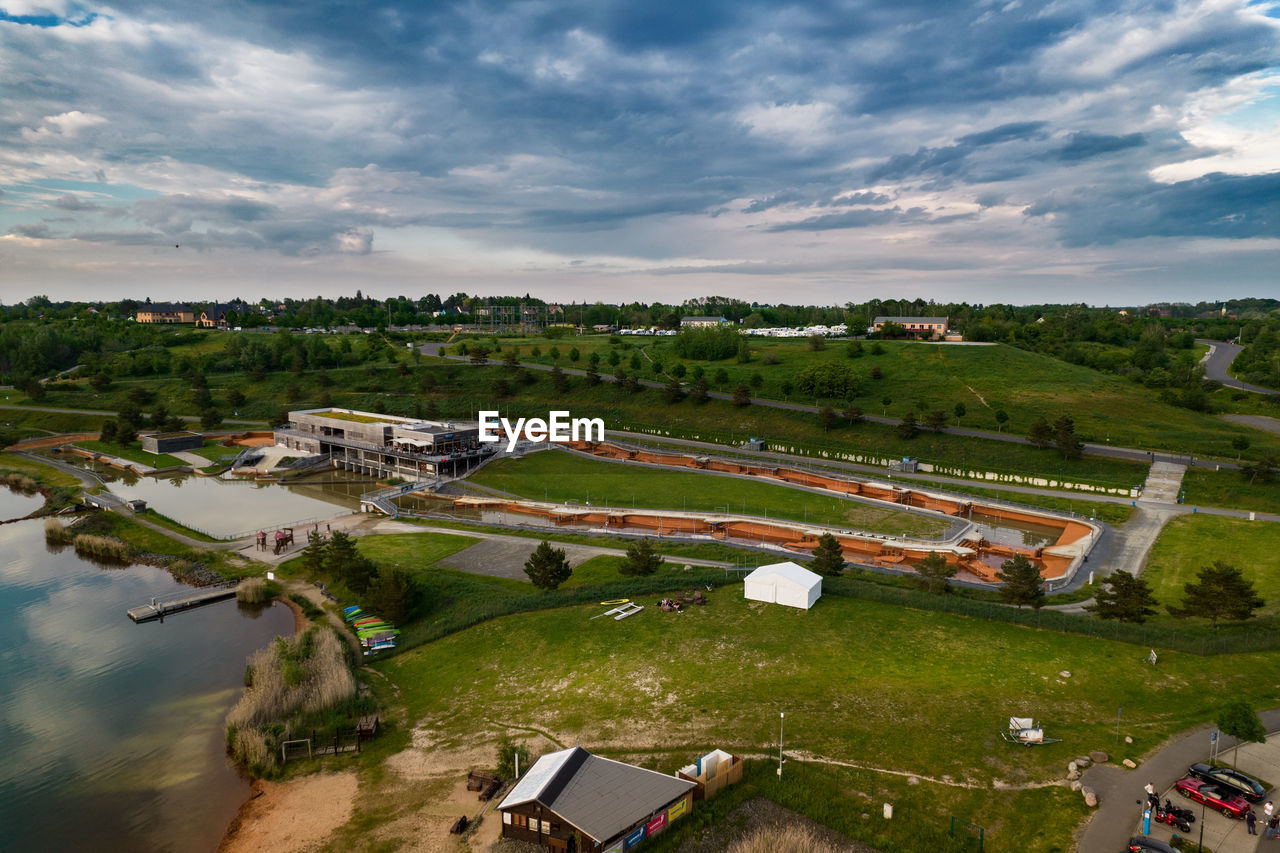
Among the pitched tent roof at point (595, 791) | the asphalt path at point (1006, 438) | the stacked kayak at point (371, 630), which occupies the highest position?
the asphalt path at point (1006, 438)

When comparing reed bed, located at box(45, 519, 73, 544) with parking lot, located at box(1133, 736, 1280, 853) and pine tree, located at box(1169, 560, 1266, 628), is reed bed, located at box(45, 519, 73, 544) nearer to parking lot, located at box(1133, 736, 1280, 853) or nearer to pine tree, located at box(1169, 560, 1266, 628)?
parking lot, located at box(1133, 736, 1280, 853)

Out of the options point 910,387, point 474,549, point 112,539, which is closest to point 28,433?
point 112,539

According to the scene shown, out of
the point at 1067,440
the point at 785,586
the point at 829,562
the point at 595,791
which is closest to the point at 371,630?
the point at 595,791

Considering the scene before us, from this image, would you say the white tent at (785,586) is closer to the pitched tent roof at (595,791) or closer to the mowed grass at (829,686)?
the mowed grass at (829,686)

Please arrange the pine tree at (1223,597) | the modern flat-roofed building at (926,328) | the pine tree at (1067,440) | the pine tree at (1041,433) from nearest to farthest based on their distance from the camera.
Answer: the pine tree at (1223,597) → the pine tree at (1067,440) → the pine tree at (1041,433) → the modern flat-roofed building at (926,328)

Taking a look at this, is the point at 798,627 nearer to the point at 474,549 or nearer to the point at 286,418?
the point at 474,549

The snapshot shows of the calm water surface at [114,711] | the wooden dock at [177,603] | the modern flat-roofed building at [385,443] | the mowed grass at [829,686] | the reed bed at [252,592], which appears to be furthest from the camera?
the modern flat-roofed building at [385,443]

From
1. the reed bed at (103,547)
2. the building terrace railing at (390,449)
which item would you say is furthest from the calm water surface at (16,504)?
the building terrace railing at (390,449)
